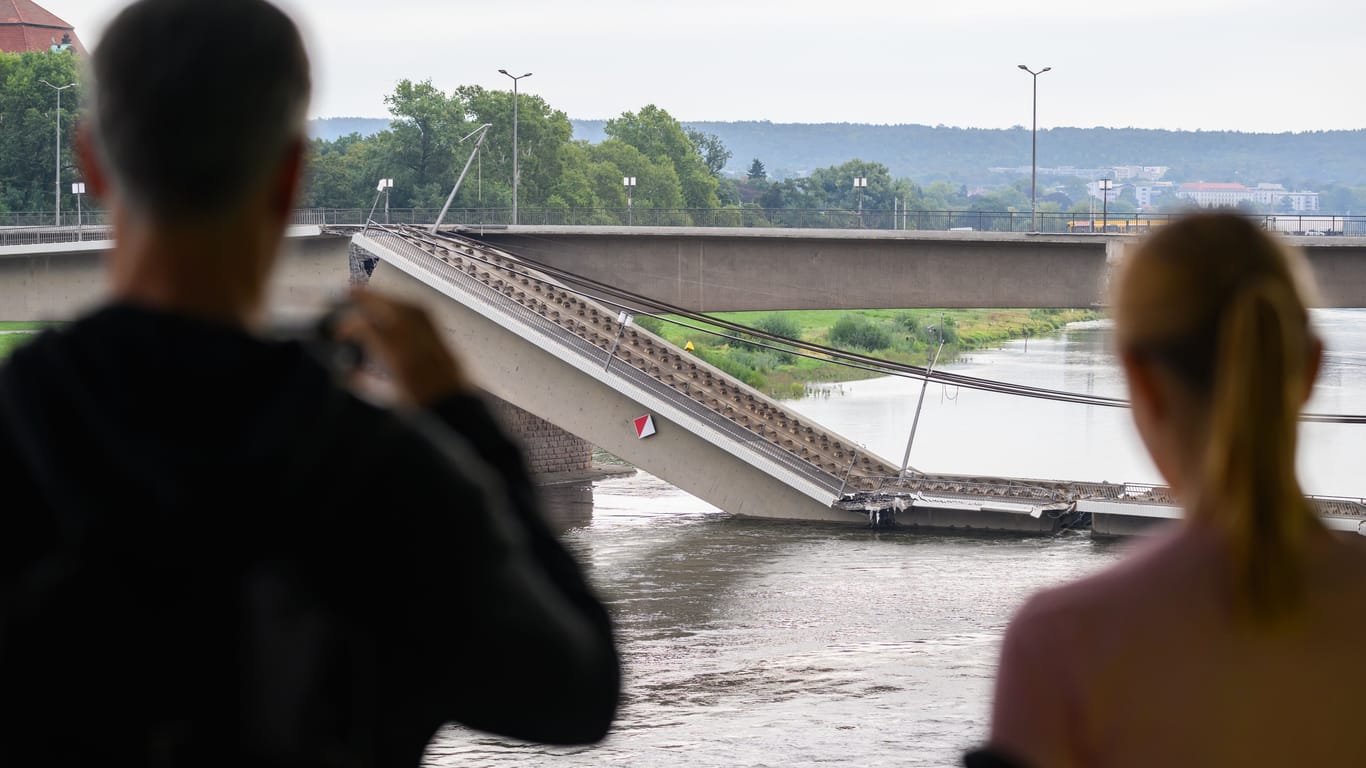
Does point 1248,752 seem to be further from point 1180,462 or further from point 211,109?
point 211,109

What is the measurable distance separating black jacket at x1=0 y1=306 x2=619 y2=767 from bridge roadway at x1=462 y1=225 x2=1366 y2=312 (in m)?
28.1

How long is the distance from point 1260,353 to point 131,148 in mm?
1042

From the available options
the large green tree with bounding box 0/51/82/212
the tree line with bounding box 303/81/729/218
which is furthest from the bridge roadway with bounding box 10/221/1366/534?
the tree line with bounding box 303/81/729/218

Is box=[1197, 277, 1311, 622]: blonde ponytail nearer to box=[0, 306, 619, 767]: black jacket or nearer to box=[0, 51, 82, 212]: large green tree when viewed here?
box=[0, 306, 619, 767]: black jacket

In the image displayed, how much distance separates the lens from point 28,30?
10862 cm

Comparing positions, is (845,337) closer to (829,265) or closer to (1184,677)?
(829,265)

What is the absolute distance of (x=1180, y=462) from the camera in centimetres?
160

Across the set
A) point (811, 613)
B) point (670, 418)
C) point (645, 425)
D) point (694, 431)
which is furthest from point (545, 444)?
point (811, 613)

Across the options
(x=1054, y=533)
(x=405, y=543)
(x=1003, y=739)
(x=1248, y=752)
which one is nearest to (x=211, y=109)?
(x=405, y=543)

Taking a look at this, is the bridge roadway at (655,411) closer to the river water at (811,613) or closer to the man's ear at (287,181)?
the river water at (811,613)

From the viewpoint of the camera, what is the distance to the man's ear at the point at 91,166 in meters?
1.39

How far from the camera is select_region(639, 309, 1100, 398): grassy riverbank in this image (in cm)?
5644

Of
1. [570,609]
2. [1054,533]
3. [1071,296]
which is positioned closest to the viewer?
[570,609]

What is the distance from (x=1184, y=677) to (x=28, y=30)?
119532 millimetres
